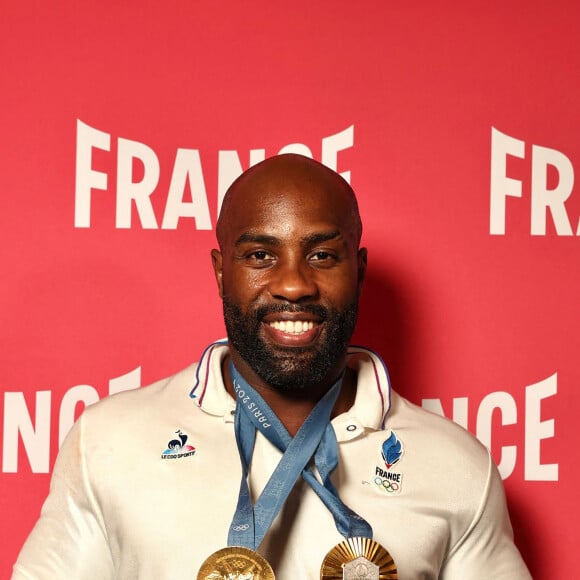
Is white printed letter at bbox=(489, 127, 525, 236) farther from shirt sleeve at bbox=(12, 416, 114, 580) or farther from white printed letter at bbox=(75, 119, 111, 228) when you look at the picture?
shirt sleeve at bbox=(12, 416, 114, 580)

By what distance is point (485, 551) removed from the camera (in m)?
1.54

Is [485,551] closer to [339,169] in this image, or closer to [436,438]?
[436,438]

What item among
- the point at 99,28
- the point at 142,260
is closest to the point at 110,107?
the point at 99,28

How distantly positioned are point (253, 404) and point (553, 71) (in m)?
0.95

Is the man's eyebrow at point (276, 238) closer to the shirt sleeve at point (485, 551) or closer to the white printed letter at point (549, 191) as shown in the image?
the shirt sleeve at point (485, 551)

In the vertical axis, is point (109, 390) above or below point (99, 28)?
below

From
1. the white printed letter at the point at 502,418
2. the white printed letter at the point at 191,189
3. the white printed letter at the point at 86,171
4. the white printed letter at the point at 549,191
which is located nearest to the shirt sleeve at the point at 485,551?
the white printed letter at the point at 502,418

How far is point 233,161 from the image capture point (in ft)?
6.42

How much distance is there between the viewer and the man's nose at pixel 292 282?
142 centimetres

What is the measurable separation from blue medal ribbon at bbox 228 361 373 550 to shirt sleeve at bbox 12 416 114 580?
231 mm

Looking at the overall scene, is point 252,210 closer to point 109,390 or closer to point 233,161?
point 233,161

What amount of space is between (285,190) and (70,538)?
1.93ft

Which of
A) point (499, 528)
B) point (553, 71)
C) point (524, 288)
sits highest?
point (553, 71)

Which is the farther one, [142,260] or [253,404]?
[142,260]
